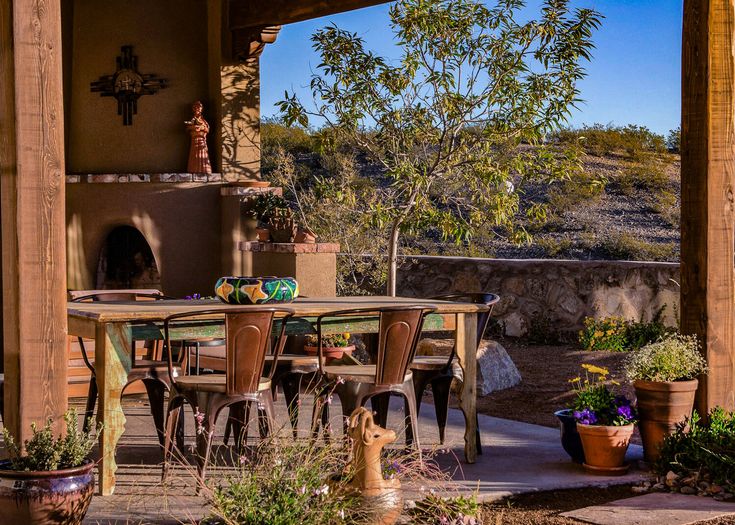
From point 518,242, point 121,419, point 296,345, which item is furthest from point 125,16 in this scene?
point 121,419

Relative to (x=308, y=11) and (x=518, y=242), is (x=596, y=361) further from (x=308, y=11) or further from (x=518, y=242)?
(x=308, y=11)

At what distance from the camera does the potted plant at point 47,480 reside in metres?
3.39

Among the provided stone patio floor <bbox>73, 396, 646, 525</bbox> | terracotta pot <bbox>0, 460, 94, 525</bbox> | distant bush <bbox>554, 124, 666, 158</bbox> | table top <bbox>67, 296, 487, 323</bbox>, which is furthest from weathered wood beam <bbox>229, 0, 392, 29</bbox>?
distant bush <bbox>554, 124, 666, 158</bbox>

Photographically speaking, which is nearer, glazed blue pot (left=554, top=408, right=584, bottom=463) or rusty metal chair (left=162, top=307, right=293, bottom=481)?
rusty metal chair (left=162, top=307, right=293, bottom=481)

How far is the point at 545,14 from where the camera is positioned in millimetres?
8055

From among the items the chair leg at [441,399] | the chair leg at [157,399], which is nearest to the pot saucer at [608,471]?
the chair leg at [441,399]

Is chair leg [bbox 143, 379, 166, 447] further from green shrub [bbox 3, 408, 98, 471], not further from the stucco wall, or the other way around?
the stucco wall

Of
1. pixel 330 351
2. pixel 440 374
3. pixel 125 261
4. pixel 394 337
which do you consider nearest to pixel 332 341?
pixel 330 351

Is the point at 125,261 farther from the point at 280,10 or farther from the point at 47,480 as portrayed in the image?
the point at 47,480

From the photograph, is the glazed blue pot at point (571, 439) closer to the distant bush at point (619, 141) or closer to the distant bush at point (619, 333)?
the distant bush at point (619, 333)

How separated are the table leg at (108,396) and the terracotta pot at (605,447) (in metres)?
2.16

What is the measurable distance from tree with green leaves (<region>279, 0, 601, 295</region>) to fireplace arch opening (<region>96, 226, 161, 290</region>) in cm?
179

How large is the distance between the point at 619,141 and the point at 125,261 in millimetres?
19603

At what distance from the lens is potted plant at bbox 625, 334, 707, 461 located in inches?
191
